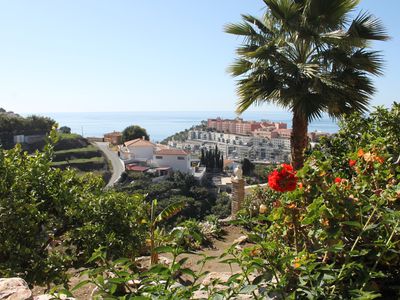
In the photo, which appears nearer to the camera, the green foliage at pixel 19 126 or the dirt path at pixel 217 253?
the dirt path at pixel 217 253

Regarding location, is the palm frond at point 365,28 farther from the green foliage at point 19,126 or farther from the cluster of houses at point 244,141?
the cluster of houses at point 244,141

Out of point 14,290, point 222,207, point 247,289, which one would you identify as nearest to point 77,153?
point 222,207

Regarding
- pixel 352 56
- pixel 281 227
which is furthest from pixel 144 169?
pixel 281 227

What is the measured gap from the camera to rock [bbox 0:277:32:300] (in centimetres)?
228

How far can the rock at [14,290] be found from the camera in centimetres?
228

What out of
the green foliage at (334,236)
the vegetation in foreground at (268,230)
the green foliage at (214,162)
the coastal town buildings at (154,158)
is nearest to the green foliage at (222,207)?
the vegetation in foreground at (268,230)

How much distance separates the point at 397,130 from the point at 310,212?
9.84 ft

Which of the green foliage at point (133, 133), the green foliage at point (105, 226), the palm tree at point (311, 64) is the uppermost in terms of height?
the palm tree at point (311, 64)

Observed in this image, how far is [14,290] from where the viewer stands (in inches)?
93.1

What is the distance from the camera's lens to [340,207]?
6.33 ft

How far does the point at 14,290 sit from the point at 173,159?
178 ft

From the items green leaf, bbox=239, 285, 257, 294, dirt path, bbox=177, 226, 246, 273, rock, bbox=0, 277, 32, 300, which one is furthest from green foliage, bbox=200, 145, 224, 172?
green leaf, bbox=239, 285, 257, 294

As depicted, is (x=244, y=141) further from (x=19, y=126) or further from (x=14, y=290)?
(x=14, y=290)

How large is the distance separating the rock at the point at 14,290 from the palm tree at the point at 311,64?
5.24 m
